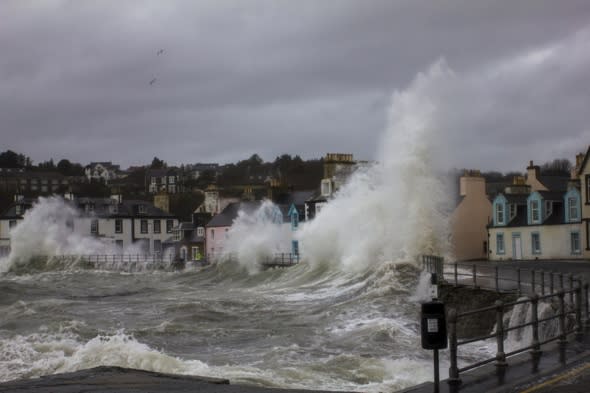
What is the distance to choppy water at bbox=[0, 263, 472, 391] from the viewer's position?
52.5 ft

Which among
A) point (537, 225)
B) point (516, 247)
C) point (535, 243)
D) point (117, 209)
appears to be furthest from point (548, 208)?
point (117, 209)

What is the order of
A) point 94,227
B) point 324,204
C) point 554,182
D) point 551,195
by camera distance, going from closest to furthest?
point 551,195 → point 554,182 → point 324,204 → point 94,227

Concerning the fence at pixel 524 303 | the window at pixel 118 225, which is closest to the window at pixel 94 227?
the window at pixel 118 225

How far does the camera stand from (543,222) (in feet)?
147

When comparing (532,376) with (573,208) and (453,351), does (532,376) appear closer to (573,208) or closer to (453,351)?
(453,351)

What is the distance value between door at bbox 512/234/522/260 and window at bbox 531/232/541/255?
0.96 m

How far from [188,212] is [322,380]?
362 ft

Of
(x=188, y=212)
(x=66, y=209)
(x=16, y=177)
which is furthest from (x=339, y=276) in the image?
(x=16, y=177)

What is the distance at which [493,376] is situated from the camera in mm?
10320

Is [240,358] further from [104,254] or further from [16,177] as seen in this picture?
[16,177]

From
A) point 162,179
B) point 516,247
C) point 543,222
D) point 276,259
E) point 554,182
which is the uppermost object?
point 162,179

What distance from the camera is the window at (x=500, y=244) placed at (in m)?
48.3

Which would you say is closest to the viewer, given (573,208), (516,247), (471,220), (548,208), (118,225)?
(573,208)

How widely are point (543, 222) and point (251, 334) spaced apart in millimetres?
27285
